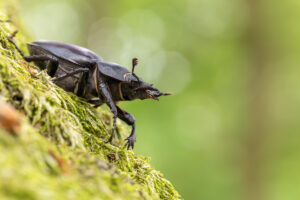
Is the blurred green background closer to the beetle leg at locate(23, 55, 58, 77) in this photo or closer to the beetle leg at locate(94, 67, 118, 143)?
the beetle leg at locate(23, 55, 58, 77)

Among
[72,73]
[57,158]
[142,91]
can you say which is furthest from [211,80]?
[57,158]

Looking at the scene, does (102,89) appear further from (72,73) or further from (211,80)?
(211,80)

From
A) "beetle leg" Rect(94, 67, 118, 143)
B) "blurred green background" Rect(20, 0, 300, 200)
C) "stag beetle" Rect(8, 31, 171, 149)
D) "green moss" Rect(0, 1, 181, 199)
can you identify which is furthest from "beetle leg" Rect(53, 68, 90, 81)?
"blurred green background" Rect(20, 0, 300, 200)

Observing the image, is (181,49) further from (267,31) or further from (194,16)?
(267,31)

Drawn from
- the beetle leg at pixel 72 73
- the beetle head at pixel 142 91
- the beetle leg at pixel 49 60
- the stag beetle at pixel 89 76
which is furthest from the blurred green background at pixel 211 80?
the beetle head at pixel 142 91

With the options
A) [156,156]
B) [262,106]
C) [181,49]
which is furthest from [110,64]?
[181,49]

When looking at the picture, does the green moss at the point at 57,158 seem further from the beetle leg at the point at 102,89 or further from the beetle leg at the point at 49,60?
the beetle leg at the point at 49,60
